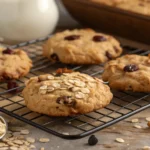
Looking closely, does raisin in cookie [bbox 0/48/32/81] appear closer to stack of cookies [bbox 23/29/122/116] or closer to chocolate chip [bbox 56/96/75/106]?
stack of cookies [bbox 23/29/122/116]

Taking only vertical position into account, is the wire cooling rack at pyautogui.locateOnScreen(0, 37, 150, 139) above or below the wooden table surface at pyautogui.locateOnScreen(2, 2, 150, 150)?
above

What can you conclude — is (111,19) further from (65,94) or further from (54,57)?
(65,94)

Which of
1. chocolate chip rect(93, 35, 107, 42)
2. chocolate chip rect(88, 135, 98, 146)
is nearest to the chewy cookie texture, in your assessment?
chocolate chip rect(93, 35, 107, 42)

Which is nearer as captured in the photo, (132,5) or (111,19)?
(111,19)

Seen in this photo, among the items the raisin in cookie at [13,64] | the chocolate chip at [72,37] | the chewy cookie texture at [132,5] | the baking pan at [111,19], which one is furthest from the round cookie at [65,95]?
the chewy cookie texture at [132,5]

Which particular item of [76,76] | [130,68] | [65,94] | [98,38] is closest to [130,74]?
[130,68]

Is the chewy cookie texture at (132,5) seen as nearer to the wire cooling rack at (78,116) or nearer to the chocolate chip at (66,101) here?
the wire cooling rack at (78,116)
